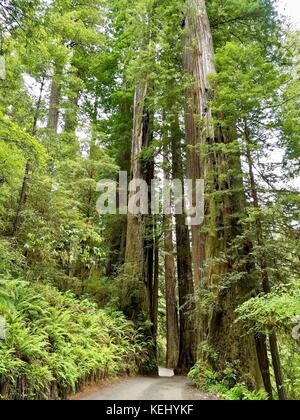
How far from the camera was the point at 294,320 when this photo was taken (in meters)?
3.55

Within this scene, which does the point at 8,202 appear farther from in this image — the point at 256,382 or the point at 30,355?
the point at 256,382

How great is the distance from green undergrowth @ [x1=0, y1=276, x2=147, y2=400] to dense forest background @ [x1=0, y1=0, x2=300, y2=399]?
25 millimetres

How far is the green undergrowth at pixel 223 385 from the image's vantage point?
4.50 m

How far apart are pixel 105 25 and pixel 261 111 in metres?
14.1

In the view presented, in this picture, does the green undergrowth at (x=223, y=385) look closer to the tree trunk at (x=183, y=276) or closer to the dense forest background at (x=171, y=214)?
the dense forest background at (x=171, y=214)

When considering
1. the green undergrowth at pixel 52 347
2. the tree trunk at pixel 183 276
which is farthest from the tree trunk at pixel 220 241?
the tree trunk at pixel 183 276

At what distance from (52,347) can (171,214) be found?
25.1ft

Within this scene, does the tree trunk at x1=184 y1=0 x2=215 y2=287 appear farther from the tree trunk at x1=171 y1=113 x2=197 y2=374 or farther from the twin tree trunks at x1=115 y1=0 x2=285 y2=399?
the tree trunk at x1=171 y1=113 x2=197 y2=374

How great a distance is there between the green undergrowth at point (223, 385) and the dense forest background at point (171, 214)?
29mm

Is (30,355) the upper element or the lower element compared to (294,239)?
lower

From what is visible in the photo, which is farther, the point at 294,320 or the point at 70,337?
the point at 70,337

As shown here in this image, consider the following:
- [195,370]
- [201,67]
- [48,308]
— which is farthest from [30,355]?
[201,67]

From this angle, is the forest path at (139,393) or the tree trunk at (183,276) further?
the tree trunk at (183,276)
